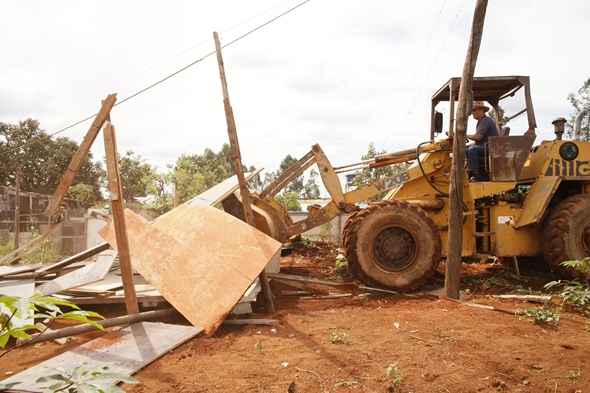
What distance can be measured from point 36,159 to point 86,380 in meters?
41.1

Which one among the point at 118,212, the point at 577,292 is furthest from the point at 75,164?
the point at 577,292

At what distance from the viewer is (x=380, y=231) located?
6.30 m

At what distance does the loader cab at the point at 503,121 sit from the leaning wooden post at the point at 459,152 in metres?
1.71

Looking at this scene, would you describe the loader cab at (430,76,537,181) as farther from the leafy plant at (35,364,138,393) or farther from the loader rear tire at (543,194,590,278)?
the leafy plant at (35,364,138,393)

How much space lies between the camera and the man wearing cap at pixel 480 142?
6762mm

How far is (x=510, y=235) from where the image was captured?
21.6 ft

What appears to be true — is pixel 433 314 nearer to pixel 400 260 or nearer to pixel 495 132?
pixel 400 260

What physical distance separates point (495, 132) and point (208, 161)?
4920cm

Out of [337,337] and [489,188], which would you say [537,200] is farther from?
[337,337]

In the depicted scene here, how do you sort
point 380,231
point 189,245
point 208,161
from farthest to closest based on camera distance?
1. point 208,161
2. point 380,231
3. point 189,245

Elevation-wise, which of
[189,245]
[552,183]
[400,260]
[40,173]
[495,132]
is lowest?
[400,260]

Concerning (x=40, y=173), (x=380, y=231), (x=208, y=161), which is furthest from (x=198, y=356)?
(x=208, y=161)

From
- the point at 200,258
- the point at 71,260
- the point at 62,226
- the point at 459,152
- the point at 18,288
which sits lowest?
the point at 18,288

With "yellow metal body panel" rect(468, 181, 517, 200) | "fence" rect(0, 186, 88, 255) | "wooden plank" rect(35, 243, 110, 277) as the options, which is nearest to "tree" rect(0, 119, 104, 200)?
"fence" rect(0, 186, 88, 255)
